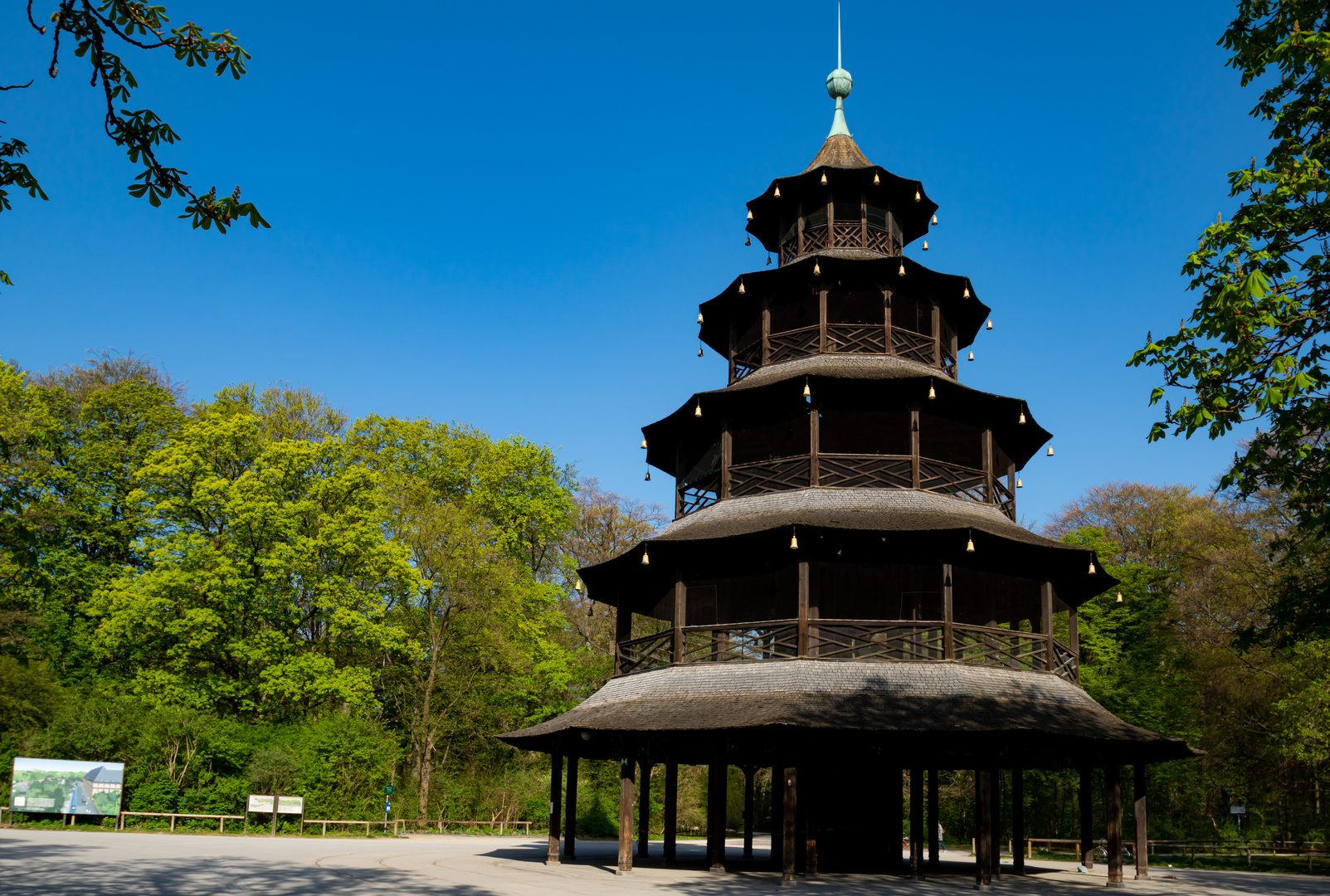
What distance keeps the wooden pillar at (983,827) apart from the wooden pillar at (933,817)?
620 centimetres

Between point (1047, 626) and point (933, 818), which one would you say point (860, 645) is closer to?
point (1047, 626)

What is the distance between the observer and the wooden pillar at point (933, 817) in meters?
27.3

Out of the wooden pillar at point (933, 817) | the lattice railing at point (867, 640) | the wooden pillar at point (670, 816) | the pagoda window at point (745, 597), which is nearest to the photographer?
the lattice railing at point (867, 640)

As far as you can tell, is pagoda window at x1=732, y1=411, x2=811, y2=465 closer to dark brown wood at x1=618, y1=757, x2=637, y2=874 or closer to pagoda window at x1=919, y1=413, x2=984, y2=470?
pagoda window at x1=919, y1=413, x2=984, y2=470

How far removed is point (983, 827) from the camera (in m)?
20.0

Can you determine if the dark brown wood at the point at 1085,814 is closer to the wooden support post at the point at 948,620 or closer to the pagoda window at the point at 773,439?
the wooden support post at the point at 948,620

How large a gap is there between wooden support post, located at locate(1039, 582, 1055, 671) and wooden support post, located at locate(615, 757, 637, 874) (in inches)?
372

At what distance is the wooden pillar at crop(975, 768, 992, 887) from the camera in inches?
768

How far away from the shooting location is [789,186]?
30.0 m

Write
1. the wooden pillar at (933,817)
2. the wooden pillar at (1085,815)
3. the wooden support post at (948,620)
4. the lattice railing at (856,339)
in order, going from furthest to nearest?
the lattice railing at (856,339) → the wooden pillar at (933,817) → the wooden pillar at (1085,815) → the wooden support post at (948,620)

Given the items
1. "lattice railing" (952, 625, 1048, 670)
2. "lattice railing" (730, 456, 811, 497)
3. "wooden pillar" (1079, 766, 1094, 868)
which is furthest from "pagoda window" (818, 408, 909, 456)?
"wooden pillar" (1079, 766, 1094, 868)

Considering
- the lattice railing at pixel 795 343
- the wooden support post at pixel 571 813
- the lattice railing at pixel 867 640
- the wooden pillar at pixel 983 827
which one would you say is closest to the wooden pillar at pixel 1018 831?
the lattice railing at pixel 867 640

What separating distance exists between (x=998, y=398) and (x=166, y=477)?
31.3 metres

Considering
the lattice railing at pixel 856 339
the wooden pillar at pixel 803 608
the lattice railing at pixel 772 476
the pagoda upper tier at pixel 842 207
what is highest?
the pagoda upper tier at pixel 842 207
